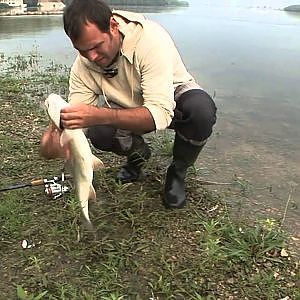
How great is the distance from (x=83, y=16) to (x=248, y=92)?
4.78 meters

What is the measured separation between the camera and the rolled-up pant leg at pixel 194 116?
320cm

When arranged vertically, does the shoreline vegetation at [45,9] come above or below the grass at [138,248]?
below

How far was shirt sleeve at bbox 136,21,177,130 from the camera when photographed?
114 inches

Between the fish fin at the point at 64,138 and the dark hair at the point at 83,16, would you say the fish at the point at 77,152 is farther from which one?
the dark hair at the point at 83,16

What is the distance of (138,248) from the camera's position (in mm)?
2941

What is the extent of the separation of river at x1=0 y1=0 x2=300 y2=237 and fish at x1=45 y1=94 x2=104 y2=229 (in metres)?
1.25

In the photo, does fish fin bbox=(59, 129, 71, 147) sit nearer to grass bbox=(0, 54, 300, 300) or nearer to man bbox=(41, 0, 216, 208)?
man bbox=(41, 0, 216, 208)

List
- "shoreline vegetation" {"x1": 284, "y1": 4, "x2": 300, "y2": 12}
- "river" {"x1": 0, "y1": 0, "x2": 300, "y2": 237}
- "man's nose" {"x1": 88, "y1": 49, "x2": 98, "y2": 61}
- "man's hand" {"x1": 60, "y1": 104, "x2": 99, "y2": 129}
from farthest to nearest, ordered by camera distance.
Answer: "shoreline vegetation" {"x1": 284, "y1": 4, "x2": 300, "y2": 12}
"river" {"x1": 0, "y1": 0, "x2": 300, "y2": 237}
"man's nose" {"x1": 88, "y1": 49, "x2": 98, "y2": 61}
"man's hand" {"x1": 60, "y1": 104, "x2": 99, "y2": 129}

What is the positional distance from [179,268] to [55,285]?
71cm

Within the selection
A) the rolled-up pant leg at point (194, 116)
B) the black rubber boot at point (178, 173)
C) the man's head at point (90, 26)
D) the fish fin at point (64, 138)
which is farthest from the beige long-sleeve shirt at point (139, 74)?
the fish fin at point (64, 138)

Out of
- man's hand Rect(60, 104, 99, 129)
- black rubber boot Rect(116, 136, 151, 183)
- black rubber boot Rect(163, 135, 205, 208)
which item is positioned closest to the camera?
man's hand Rect(60, 104, 99, 129)

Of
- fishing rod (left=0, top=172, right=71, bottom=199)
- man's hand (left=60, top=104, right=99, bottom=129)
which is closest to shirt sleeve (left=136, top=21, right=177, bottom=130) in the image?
man's hand (left=60, top=104, right=99, bottom=129)

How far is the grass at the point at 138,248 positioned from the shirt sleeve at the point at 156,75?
734mm

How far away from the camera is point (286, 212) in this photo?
135 inches
